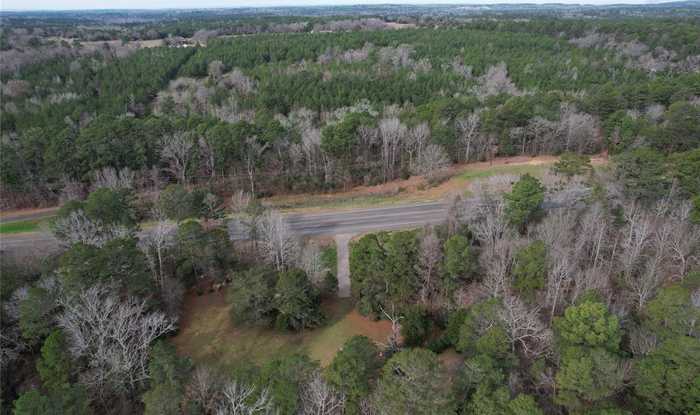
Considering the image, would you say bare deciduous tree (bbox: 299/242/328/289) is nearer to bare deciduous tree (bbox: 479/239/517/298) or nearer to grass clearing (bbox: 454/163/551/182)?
bare deciduous tree (bbox: 479/239/517/298)

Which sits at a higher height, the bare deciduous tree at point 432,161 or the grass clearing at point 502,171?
the bare deciduous tree at point 432,161

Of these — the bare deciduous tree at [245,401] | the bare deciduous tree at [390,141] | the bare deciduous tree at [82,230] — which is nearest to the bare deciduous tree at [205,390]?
A: the bare deciduous tree at [245,401]

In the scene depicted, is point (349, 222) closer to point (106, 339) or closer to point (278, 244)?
point (278, 244)

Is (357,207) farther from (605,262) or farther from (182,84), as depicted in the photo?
(182,84)

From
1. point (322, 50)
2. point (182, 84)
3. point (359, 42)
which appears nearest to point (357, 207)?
point (182, 84)

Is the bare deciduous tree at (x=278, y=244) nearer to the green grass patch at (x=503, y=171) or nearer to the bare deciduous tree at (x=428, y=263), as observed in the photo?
the bare deciduous tree at (x=428, y=263)

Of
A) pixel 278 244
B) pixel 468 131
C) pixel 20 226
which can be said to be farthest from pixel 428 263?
pixel 20 226

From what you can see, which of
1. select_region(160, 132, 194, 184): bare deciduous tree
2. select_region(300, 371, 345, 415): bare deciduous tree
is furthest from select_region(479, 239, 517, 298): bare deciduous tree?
select_region(160, 132, 194, 184): bare deciduous tree
